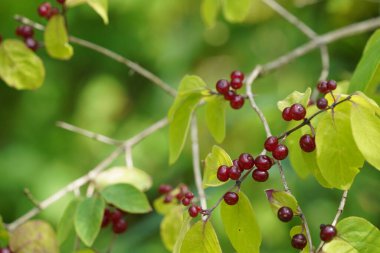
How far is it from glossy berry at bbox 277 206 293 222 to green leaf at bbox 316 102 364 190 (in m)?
0.06

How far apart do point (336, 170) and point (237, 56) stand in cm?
172

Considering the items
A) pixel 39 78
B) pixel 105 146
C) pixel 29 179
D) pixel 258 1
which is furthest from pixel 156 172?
pixel 39 78

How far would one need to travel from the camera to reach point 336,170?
28.2 inches

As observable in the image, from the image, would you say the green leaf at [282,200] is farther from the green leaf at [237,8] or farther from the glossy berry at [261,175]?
the green leaf at [237,8]

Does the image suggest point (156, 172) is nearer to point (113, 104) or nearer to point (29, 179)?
point (113, 104)

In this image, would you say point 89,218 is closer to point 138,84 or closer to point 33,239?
point 33,239

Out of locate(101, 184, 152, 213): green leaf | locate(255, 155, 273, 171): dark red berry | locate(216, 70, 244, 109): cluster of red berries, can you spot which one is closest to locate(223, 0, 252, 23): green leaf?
locate(216, 70, 244, 109): cluster of red berries

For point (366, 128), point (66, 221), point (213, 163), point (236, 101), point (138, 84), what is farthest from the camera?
point (138, 84)

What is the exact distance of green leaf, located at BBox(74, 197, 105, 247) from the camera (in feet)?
3.10

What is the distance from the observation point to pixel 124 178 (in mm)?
1141

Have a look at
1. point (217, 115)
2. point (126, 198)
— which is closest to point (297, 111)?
point (217, 115)

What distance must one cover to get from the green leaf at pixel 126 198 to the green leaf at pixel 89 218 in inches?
0.7

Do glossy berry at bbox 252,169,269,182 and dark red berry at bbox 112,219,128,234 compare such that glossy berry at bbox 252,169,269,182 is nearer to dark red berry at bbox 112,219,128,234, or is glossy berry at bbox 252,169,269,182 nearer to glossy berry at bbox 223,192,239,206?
glossy berry at bbox 223,192,239,206

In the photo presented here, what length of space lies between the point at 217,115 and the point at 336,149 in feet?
0.94
